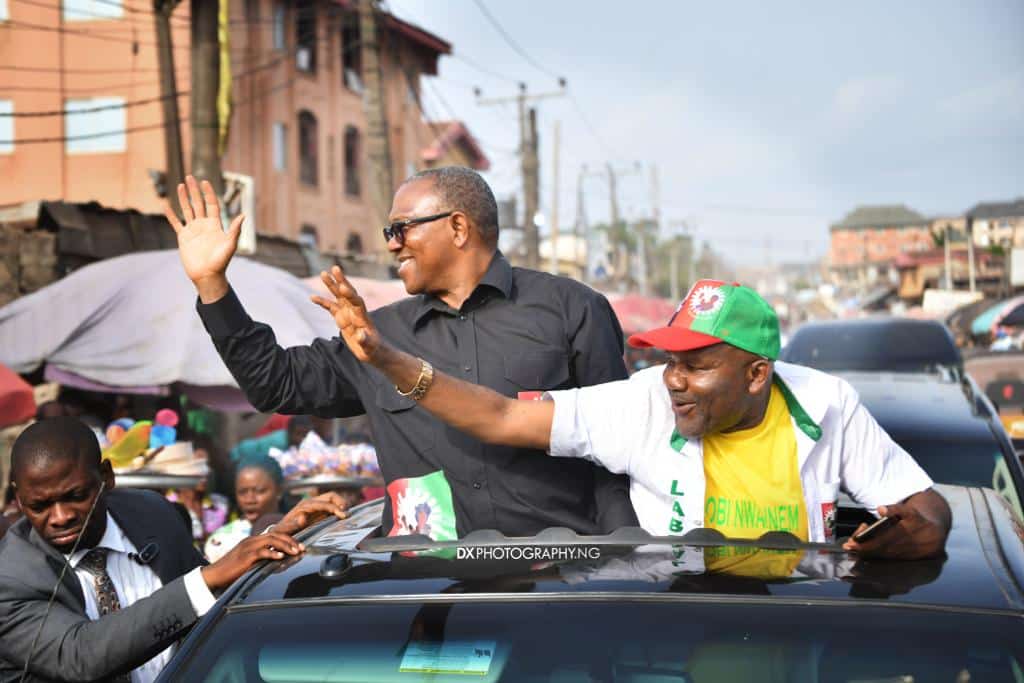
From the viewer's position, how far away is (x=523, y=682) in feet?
7.02

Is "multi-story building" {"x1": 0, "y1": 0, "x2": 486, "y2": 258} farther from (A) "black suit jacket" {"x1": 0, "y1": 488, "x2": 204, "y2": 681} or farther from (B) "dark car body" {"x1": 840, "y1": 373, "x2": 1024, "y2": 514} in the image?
(A) "black suit jacket" {"x1": 0, "y1": 488, "x2": 204, "y2": 681}

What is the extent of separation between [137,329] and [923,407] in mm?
6229

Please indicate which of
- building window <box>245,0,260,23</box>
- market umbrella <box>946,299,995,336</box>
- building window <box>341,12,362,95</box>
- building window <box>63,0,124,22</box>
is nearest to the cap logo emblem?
building window <box>63,0,124,22</box>

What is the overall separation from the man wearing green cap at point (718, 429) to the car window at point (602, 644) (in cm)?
68

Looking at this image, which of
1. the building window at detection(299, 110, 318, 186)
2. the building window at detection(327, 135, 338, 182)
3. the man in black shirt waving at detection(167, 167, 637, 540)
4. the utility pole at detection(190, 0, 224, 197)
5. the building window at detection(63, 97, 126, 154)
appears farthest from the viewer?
the building window at detection(327, 135, 338, 182)

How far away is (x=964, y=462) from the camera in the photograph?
5.44 meters

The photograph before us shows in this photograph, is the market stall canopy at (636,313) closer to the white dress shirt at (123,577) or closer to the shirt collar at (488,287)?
the shirt collar at (488,287)

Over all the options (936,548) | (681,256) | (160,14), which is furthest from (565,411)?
(681,256)

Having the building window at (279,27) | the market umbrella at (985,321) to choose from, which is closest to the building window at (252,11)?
the building window at (279,27)

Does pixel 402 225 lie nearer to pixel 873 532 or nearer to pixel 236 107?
pixel 873 532

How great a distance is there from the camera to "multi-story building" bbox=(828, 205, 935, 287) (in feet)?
349

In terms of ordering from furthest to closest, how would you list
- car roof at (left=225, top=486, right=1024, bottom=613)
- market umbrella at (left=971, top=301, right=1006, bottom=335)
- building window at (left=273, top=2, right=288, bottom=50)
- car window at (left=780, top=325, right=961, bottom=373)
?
building window at (left=273, top=2, right=288, bottom=50)
market umbrella at (left=971, top=301, right=1006, bottom=335)
car window at (left=780, top=325, right=961, bottom=373)
car roof at (left=225, top=486, right=1024, bottom=613)

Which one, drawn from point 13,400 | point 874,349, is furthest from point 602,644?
point 874,349

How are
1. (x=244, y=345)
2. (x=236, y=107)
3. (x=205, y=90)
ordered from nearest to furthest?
(x=244, y=345) → (x=205, y=90) → (x=236, y=107)
